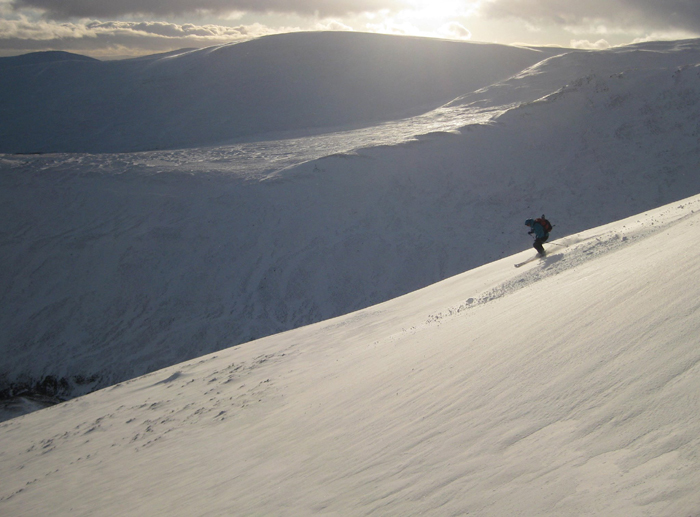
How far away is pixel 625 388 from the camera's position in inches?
117

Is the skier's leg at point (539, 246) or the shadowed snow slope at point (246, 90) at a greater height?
the shadowed snow slope at point (246, 90)

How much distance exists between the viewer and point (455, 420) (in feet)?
11.9

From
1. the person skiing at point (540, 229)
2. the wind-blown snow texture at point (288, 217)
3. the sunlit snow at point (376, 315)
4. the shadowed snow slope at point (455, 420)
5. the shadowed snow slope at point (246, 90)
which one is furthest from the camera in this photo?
the shadowed snow slope at point (246, 90)

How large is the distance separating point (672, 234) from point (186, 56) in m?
62.3

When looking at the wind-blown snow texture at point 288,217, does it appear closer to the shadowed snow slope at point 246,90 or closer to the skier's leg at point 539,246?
the skier's leg at point 539,246

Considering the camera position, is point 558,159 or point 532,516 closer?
point 532,516

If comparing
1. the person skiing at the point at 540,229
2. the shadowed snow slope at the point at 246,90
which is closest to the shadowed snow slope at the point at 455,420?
the person skiing at the point at 540,229

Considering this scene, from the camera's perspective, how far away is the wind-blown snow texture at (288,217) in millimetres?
15523

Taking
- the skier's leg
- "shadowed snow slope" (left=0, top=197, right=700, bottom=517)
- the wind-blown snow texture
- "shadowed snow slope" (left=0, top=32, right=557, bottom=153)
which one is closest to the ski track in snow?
"shadowed snow slope" (left=0, top=197, right=700, bottom=517)

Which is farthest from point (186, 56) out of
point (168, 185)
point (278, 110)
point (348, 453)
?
point (348, 453)

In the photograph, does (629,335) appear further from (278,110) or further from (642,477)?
(278,110)

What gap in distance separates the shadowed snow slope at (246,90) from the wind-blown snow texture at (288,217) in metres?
16.4

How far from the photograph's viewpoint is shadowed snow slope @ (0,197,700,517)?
2.58 metres

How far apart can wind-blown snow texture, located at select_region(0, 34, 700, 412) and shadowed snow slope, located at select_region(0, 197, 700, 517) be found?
699 centimetres
